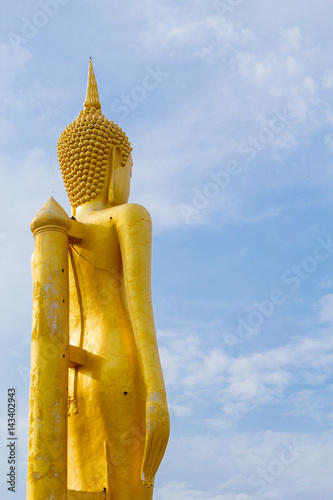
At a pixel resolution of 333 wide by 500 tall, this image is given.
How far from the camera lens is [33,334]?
692 centimetres

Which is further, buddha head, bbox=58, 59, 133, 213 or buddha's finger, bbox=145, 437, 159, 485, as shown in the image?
buddha head, bbox=58, 59, 133, 213

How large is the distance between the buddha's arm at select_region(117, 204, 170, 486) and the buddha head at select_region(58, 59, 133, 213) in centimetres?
73

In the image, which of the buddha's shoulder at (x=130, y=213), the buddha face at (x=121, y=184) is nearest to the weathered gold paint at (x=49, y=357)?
the buddha's shoulder at (x=130, y=213)

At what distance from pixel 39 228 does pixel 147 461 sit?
8.22 feet

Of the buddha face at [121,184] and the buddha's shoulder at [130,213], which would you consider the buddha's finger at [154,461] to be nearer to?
the buddha's shoulder at [130,213]

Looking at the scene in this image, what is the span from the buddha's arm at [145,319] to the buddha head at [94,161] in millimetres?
726

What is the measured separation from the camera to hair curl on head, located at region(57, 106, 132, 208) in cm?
800

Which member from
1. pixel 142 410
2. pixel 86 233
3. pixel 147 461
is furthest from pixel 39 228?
pixel 147 461

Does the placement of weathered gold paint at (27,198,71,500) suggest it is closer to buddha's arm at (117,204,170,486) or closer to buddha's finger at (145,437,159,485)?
buddha's arm at (117,204,170,486)

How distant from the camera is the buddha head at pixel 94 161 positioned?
8.00m

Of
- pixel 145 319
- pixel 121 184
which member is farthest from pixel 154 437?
pixel 121 184

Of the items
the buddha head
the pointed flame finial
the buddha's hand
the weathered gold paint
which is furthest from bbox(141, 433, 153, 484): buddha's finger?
the pointed flame finial

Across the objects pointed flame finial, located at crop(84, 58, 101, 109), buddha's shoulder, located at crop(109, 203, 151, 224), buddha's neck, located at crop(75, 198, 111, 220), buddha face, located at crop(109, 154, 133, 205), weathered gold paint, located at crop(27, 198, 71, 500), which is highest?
pointed flame finial, located at crop(84, 58, 101, 109)

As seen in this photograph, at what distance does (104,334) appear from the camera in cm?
725
